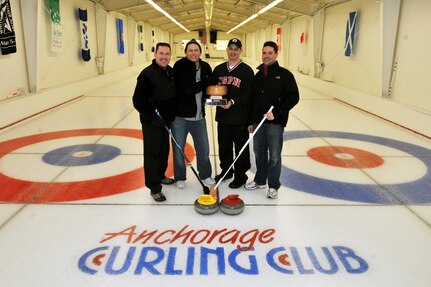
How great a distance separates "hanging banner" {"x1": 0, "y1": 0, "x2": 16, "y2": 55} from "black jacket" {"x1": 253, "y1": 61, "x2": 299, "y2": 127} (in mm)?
6122

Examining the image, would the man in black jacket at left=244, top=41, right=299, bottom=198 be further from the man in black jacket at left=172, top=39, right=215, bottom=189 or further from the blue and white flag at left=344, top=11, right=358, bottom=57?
the blue and white flag at left=344, top=11, right=358, bottom=57

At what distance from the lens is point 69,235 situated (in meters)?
3.13

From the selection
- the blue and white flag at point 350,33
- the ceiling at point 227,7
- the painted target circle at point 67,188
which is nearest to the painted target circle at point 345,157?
the painted target circle at point 67,188

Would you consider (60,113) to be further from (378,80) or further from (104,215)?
(378,80)

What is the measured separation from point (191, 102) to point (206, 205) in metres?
1.15

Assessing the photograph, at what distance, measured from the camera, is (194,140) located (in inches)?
164

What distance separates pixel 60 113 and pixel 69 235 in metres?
6.27

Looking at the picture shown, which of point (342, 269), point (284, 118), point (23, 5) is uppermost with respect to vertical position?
point (23, 5)

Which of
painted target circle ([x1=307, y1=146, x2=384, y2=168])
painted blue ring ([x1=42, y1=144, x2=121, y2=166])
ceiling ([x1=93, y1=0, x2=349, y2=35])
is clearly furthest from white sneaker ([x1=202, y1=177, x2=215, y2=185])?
ceiling ([x1=93, y1=0, x2=349, y2=35])

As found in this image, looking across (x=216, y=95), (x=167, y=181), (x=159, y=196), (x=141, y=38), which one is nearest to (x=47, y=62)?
(x=167, y=181)

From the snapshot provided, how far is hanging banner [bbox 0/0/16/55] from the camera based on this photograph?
281 inches

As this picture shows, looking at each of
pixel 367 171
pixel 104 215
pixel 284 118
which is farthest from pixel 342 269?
pixel 367 171

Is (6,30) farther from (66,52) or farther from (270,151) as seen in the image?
(270,151)

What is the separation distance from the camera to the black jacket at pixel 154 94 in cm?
343
